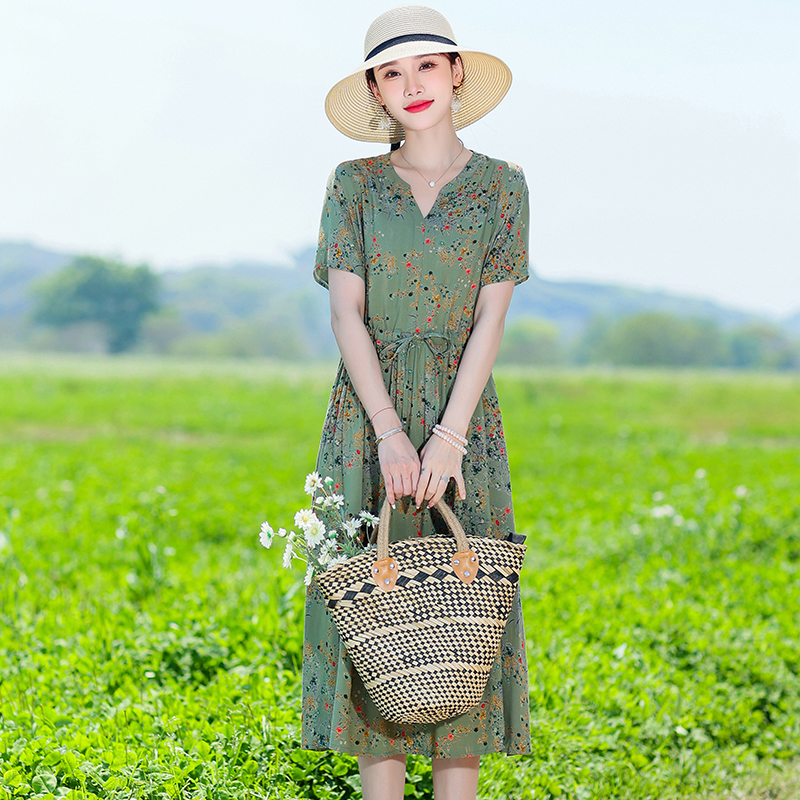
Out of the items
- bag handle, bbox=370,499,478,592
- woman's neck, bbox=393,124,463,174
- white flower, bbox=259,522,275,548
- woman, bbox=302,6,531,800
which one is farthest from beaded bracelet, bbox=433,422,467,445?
woman's neck, bbox=393,124,463,174

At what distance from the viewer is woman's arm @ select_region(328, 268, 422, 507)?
2.15m

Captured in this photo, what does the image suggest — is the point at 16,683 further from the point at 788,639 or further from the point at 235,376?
the point at 235,376

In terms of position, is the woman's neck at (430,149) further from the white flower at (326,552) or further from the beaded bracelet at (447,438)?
the white flower at (326,552)

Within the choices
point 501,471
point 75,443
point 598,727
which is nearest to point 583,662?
point 598,727

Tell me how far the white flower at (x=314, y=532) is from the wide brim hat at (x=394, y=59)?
108 centimetres

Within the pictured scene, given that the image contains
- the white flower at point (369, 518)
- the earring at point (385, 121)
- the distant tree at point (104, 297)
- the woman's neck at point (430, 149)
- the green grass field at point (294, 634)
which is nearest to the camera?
the white flower at point (369, 518)

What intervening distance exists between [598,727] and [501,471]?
50.4 inches

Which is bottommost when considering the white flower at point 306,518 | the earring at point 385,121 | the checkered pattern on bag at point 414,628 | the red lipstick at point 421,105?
the checkered pattern on bag at point 414,628

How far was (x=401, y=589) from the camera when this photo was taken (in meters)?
1.99

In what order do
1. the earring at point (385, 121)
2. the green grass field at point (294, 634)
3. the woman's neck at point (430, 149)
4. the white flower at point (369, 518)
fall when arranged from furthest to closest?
the green grass field at point (294, 634), the earring at point (385, 121), the woman's neck at point (430, 149), the white flower at point (369, 518)

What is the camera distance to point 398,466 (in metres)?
2.15

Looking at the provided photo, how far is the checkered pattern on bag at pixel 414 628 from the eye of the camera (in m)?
1.99

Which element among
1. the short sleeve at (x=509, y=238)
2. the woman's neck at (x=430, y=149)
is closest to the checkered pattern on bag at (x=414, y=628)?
the short sleeve at (x=509, y=238)

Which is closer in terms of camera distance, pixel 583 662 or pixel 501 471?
pixel 501 471
